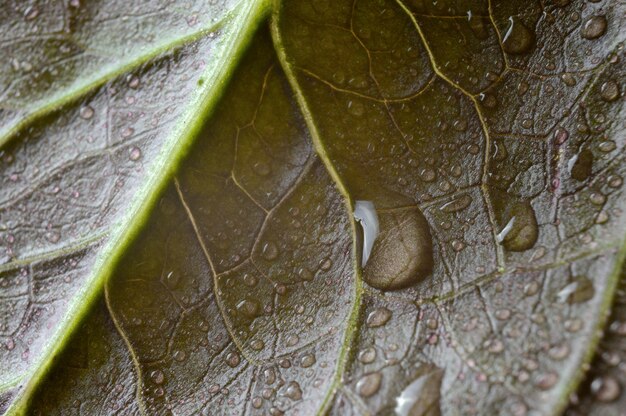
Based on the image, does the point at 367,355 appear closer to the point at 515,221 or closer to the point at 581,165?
the point at 515,221

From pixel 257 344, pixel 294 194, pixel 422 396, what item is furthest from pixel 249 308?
pixel 422 396

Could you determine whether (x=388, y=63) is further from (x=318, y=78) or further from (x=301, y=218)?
(x=301, y=218)

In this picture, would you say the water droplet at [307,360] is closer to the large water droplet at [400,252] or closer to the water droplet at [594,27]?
the large water droplet at [400,252]

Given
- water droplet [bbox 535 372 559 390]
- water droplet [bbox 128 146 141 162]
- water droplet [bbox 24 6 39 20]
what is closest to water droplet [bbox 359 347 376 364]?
water droplet [bbox 535 372 559 390]

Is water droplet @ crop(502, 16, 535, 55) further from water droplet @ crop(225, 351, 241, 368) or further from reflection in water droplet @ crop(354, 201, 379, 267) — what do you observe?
water droplet @ crop(225, 351, 241, 368)

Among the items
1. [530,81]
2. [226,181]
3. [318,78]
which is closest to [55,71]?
[226,181]
